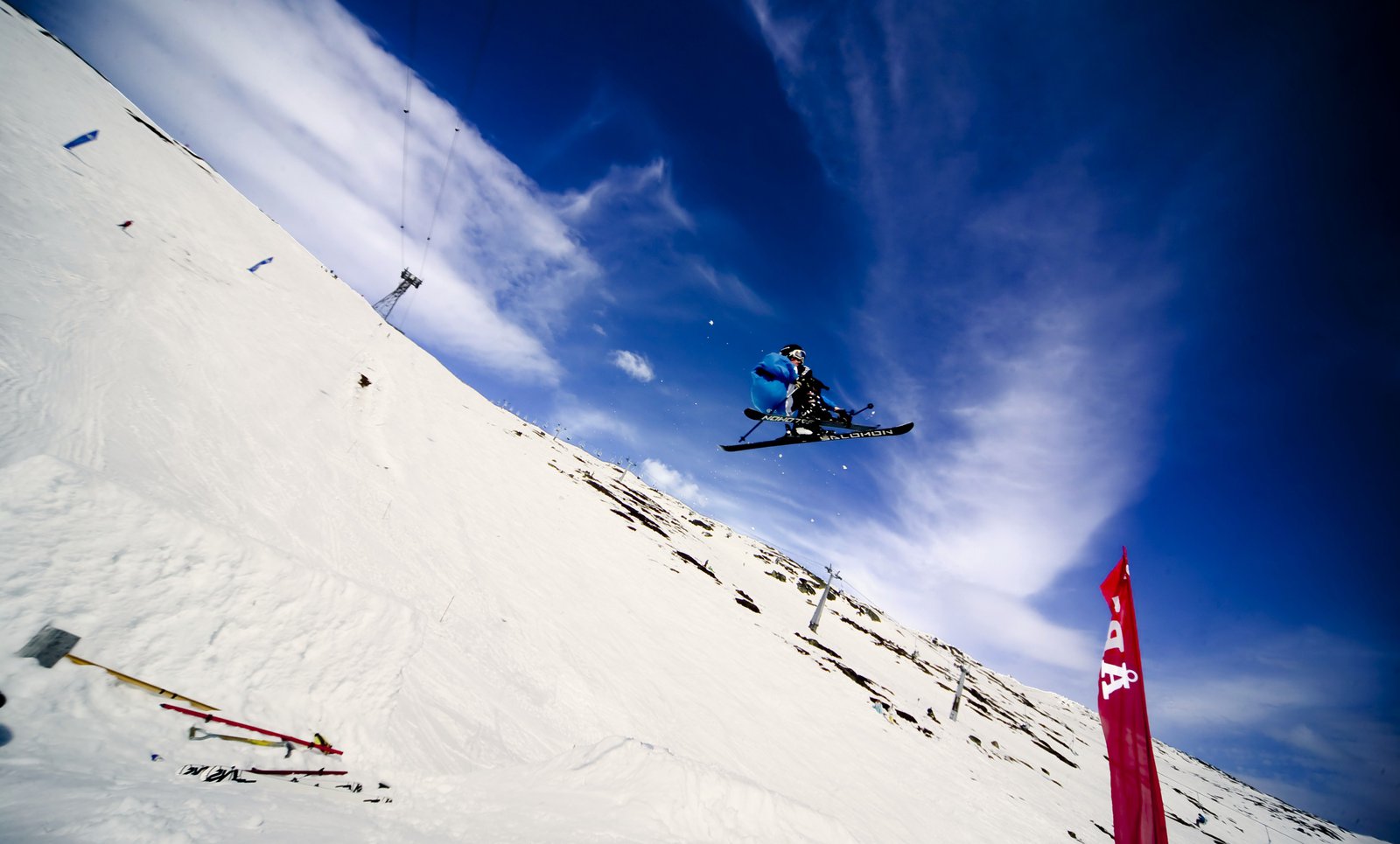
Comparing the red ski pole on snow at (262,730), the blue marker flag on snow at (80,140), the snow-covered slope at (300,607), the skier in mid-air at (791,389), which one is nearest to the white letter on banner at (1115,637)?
the snow-covered slope at (300,607)

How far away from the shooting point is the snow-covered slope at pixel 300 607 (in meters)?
3.58

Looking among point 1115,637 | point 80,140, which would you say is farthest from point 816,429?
point 80,140

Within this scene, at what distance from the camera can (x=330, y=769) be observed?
13.5 feet

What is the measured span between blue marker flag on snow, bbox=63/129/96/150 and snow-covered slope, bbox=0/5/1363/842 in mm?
211

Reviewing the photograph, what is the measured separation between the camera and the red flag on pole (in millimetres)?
4426

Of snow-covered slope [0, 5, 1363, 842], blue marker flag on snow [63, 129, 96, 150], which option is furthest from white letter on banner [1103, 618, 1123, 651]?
blue marker flag on snow [63, 129, 96, 150]

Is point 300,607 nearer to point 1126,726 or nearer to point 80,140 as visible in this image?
point 1126,726

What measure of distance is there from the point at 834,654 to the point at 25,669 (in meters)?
27.9

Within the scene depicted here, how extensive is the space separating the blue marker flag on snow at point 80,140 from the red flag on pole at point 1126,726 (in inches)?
967

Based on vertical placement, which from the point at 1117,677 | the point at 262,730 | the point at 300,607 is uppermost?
the point at 1117,677

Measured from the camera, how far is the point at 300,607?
5172 mm

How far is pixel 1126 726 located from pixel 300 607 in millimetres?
9263

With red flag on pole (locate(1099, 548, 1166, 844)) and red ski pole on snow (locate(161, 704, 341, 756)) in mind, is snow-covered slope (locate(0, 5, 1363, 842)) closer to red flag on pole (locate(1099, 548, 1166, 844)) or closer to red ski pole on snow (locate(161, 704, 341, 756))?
red ski pole on snow (locate(161, 704, 341, 756))

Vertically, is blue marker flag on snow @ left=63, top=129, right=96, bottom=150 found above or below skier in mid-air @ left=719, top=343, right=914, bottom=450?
below
